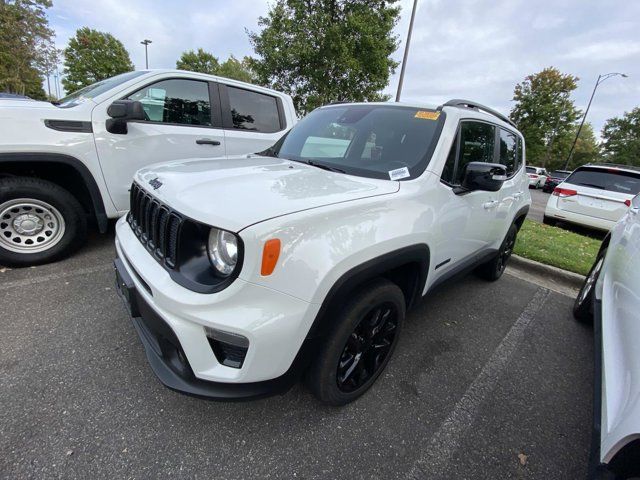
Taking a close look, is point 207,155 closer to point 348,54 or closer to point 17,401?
point 17,401

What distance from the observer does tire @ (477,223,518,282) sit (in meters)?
3.78

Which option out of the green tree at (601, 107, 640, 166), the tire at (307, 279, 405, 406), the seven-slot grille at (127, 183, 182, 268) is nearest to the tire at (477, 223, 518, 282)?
the tire at (307, 279, 405, 406)

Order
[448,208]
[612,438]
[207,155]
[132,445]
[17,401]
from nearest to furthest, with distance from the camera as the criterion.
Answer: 1. [612,438]
2. [132,445]
3. [17,401]
4. [448,208]
5. [207,155]

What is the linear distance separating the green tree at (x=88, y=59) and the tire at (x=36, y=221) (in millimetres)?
34664

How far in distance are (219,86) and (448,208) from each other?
330cm

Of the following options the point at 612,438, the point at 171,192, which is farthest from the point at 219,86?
the point at 612,438

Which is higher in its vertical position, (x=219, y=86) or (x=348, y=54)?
(x=348, y=54)

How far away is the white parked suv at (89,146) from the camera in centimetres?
288

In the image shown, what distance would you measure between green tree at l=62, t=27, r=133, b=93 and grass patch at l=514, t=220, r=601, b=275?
36.5 meters

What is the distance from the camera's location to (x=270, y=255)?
129 cm

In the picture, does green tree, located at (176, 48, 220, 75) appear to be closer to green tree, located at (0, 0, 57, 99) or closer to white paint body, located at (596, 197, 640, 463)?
green tree, located at (0, 0, 57, 99)

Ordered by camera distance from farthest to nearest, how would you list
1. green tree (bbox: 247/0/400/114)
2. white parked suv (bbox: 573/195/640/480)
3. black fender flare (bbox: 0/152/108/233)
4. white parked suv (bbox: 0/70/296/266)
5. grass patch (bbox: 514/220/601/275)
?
green tree (bbox: 247/0/400/114)
grass patch (bbox: 514/220/601/275)
white parked suv (bbox: 0/70/296/266)
black fender flare (bbox: 0/152/108/233)
white parked suv (bbox: 573/195/640/480)

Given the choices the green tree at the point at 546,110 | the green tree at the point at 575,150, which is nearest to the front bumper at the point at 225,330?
the green tree at the point at 546,110

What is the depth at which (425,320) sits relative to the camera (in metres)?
2.99
